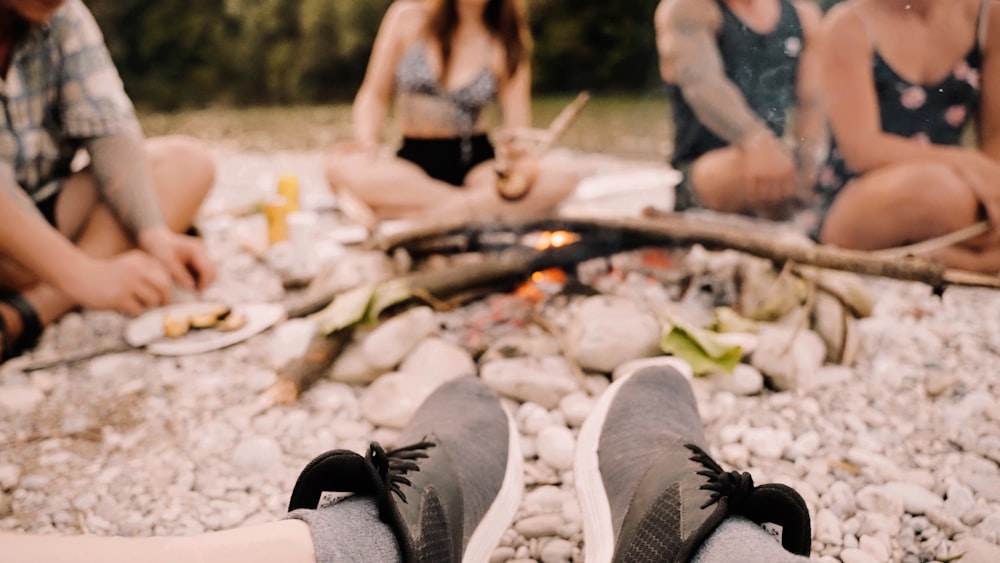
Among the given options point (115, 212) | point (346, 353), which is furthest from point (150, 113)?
point (346, 353)

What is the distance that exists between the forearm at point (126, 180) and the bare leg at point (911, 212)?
72.0 inches

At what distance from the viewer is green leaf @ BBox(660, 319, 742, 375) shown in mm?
1474

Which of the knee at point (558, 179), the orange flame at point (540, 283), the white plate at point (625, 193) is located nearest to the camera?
the orange flame at point (540, 283)

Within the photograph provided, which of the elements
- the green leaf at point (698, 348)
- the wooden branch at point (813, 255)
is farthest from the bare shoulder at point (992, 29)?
the green leaf at point (698, 348)

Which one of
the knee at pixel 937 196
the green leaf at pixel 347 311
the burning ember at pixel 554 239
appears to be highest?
the knee at pixel 937 196

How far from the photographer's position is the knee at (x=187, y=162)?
79.3 inches

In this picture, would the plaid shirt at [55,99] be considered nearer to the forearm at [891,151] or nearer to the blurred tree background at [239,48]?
the forearm at [891,151]

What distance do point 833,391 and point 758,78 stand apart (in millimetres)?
791

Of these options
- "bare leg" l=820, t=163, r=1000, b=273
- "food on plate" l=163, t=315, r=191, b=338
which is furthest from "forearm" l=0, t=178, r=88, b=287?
"bare leg" l=820, t=163, r=1000, b=273

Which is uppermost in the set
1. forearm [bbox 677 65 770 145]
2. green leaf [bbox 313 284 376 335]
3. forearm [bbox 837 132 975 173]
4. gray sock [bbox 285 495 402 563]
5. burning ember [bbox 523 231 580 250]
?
forearm [bbox 677 65 770 145]

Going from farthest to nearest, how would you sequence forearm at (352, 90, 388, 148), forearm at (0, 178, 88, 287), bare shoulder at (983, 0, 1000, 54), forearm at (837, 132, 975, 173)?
forearm at (352, 90, 388, 148) < forearm at (837, 132, 975, 173) < forearm at (0, 178, 88, 287) < bare shoulder at (983, 0, 1000, 54)

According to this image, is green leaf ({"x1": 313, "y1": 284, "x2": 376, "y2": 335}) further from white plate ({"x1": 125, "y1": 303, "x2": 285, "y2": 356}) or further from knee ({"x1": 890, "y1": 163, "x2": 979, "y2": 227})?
knee ({"x1": 890, "y1": 163, "x2": 979, "y2": 227})

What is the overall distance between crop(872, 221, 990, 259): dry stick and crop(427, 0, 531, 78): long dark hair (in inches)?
59.9

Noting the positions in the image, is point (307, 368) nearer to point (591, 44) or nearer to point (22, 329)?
point (22, 329)
